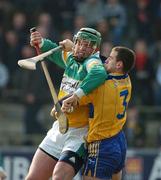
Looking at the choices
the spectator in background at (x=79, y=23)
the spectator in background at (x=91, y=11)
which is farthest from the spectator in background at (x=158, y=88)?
the spectator in background at (x=79, y=23)

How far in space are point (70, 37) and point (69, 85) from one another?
6.42 metres

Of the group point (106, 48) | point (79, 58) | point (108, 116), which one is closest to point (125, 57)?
Result: point (79, 58)

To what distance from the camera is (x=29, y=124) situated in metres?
15.5

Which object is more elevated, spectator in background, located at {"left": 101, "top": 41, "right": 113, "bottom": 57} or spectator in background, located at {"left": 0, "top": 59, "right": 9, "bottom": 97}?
spectator in background, located at {"left": 101, "top": 41, "right": 113, "bottom": 57}

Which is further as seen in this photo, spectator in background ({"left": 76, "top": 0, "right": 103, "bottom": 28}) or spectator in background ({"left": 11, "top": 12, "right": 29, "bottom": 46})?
spectator in background ({"left": 76, "top": 0, "right": 103, "bottom": 28})

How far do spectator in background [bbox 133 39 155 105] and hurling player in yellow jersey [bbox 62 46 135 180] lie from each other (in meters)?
6.94

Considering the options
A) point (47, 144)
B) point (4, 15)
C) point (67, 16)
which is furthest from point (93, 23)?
point (47, 144)

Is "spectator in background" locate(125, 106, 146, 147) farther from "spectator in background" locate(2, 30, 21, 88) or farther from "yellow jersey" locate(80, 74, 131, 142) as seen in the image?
"yellow jersey" locate(80, 74, 131, 142)

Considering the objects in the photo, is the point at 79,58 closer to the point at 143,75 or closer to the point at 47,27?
the point at 47,27

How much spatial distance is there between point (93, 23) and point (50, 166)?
24.6 ft

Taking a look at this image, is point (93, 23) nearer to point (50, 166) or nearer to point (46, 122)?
point (46, 122)

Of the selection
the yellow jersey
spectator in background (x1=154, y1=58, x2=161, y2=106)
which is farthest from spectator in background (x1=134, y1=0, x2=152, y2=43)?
the yellow jersey

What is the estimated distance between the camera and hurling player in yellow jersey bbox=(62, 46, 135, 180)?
9.04 m

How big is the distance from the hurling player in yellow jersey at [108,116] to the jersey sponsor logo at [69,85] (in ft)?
0.71
